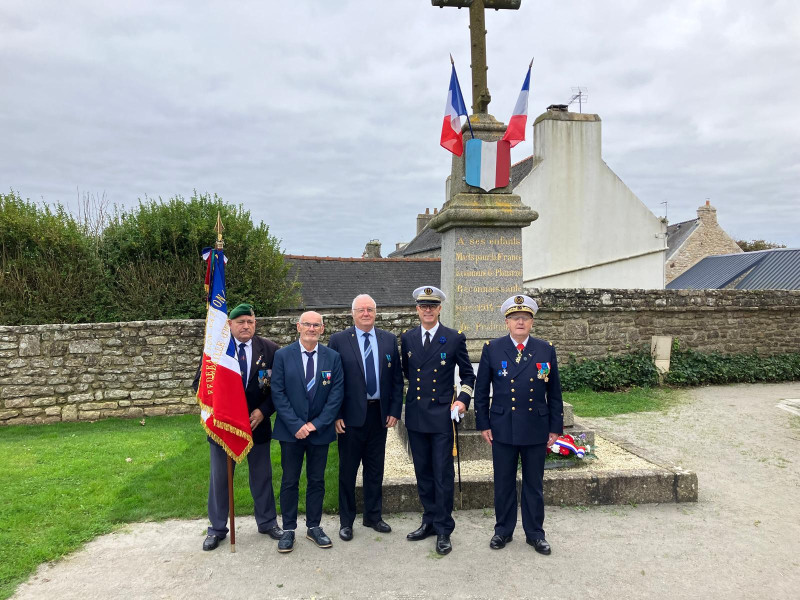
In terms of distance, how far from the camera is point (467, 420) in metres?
5.83

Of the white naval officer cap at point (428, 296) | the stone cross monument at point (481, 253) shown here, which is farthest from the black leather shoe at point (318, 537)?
the stone cross monument at point (481, 253)

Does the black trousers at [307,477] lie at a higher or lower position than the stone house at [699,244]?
lower

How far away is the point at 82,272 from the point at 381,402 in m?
8.06

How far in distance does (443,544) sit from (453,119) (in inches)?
164

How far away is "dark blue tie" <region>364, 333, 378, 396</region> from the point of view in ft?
14.5

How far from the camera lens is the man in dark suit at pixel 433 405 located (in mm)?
4250

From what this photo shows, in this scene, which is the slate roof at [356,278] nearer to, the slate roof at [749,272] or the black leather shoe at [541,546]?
the slate roof at [749,272]

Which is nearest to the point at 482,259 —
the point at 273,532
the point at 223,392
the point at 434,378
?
the point at 434,378

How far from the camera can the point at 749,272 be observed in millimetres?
21891

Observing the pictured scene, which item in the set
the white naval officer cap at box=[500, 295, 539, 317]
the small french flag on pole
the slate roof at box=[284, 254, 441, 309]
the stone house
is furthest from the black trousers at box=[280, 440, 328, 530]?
the stone house

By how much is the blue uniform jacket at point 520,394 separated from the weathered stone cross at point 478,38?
326cm

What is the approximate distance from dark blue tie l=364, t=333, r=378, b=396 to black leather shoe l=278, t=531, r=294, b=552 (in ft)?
3.82

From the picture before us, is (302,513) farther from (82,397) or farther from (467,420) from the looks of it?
(82,397)

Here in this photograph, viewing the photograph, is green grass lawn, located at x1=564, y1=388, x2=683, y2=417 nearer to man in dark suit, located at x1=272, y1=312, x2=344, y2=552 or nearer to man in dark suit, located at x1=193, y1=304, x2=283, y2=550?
man in dark suit, located at x1=272, y1=312, x2=344, y2=552
